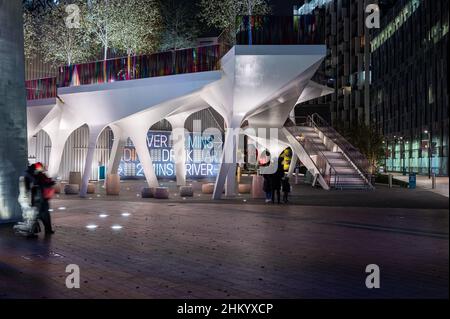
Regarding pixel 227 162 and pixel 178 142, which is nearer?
pixel 227 162

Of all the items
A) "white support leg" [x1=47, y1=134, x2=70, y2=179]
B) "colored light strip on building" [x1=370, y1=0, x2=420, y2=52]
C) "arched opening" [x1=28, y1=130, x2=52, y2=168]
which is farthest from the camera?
"colored light strip on building" [x1=370, y1=0, x2=420, y2=52]

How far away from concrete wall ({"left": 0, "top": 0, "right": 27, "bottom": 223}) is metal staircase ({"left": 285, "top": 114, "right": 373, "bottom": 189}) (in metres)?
19.3

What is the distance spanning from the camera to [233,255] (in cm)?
927

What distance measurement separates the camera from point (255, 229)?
41.9ft

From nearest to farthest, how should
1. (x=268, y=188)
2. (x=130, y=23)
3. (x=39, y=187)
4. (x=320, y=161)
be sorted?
(x=39, y=187) < (x=268, y=188) < (x=320, y=161) < (x=130, y=23)

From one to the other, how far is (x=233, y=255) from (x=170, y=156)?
3883cm

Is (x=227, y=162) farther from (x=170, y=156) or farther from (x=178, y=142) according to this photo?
(x=170, y=156)

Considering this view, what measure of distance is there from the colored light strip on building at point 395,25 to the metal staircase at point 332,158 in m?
38.0

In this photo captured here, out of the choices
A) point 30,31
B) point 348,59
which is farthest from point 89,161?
point 348,59

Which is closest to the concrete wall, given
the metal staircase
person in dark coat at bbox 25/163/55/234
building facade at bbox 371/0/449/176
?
person in dark coat at bbox 25/163/55/234

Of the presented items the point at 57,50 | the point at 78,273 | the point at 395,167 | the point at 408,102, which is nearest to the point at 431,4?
the point at 408,102

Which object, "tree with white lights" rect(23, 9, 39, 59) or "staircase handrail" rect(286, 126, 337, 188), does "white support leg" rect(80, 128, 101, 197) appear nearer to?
"staircase handrail" rect(286, 126, 337, 188)

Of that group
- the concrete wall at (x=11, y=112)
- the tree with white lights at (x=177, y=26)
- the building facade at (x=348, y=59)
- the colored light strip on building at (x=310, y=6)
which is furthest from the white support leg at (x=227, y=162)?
the colored light strip on building at (x=310, y=6)

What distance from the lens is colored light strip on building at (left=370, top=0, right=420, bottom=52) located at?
6731 centimetres
